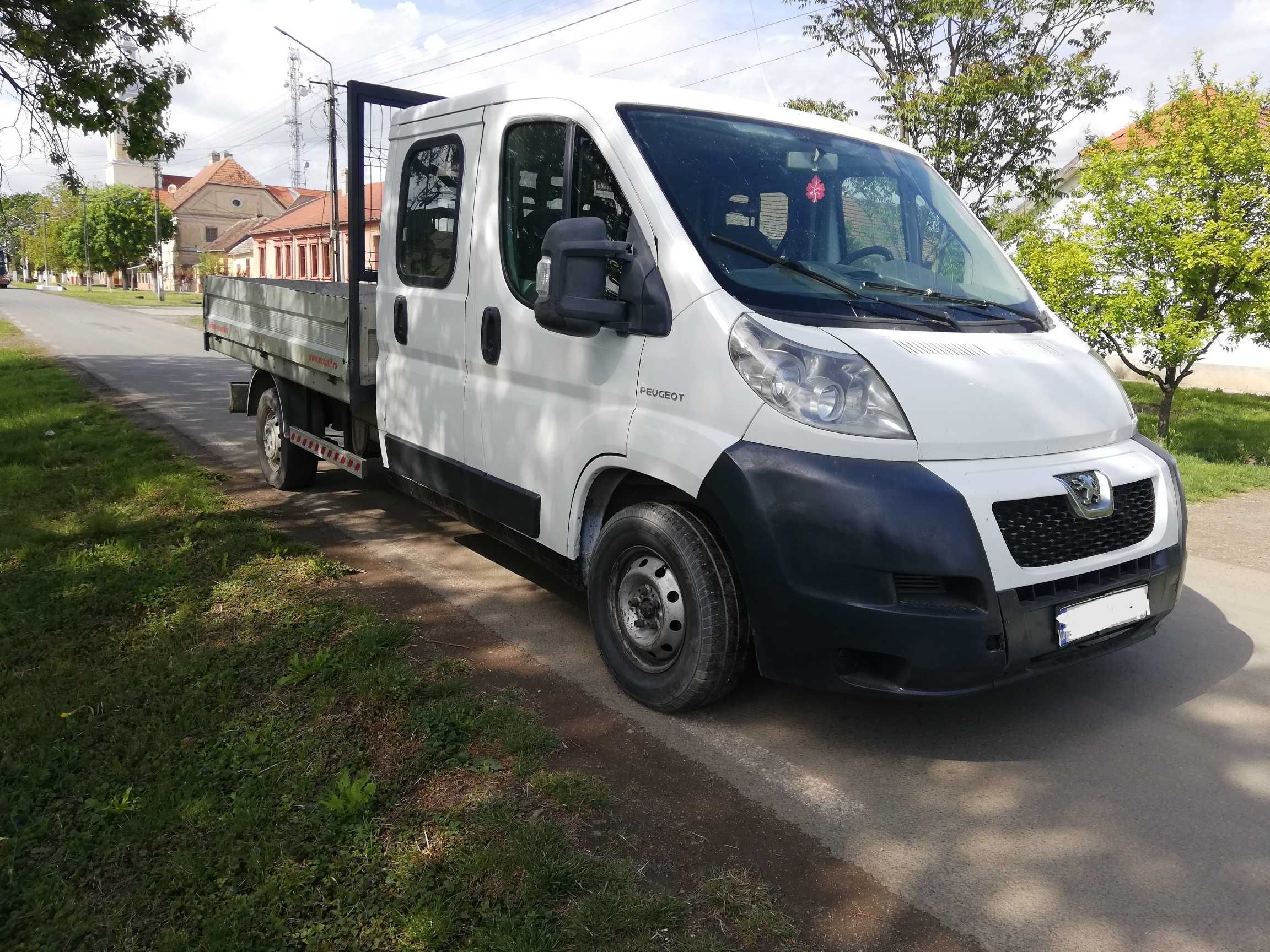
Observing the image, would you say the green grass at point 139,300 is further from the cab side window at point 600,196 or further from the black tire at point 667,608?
the black tire at point 667,608

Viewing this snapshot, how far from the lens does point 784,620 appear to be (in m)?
3.20

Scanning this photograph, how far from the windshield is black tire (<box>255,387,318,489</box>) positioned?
4.05 metres

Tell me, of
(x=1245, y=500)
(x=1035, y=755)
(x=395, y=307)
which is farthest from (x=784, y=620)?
(x=1245, y=500)

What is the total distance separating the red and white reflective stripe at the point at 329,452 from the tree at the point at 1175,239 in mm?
6845

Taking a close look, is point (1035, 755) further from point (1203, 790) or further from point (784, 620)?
point (784, 620)

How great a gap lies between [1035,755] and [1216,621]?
2062mm

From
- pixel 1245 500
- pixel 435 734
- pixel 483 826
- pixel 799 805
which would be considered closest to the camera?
pixel 483 826

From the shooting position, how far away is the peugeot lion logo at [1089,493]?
3225 millimetres

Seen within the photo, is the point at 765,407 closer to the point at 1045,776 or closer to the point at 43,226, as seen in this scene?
the point at 1045,776

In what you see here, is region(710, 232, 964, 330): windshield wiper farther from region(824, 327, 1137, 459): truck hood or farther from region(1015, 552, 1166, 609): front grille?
region(1015, 552, 1166, 609): front grille

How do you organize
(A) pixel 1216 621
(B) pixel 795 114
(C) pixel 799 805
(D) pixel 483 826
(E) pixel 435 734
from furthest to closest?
(A) pixel 1216 621, (B) pixel 795 114, (E) pixel 435 734, (C) pixel 799 805, (D) pixel 483 826

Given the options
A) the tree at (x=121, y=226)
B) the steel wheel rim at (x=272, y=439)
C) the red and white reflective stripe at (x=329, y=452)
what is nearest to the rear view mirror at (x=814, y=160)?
the red and white reflective stripe at (x=329, y=452)

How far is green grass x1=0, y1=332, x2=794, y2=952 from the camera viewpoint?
254 cm

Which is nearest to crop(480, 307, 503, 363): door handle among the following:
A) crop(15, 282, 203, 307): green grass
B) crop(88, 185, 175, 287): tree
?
crop(15, 282, 203, 307): green grass
